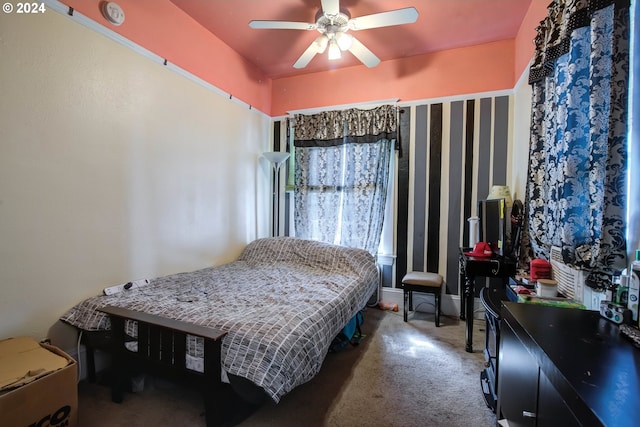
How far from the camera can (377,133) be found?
11.1 ft

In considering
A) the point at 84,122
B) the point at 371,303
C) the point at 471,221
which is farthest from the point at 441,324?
the point at 84,122

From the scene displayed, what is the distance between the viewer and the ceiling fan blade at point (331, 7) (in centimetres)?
207

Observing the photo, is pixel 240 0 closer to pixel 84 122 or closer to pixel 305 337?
pixel 84 122

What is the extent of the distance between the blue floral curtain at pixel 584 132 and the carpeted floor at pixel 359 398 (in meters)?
1.04

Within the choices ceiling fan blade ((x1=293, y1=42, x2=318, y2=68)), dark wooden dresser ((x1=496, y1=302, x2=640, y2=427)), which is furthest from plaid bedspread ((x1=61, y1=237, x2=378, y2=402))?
ceiling fan blade ((x1=293, y1=42, x2=318, y2=68))

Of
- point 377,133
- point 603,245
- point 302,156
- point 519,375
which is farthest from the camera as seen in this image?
point 302,156

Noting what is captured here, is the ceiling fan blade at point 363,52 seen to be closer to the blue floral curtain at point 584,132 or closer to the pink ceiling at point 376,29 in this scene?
the pink ceiling at point 376,29

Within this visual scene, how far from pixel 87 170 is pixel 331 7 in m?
2.01

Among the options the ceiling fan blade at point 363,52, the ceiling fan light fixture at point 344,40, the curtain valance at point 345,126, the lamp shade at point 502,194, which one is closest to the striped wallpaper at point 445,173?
the curtain valance at point 345,126

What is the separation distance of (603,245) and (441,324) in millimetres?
1975

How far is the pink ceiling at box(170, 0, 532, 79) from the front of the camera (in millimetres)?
2488

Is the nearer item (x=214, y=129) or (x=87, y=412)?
(x=87, y=412)

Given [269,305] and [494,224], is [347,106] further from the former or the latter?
[269,305]

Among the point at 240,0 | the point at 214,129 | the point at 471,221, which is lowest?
the point at 471,221
